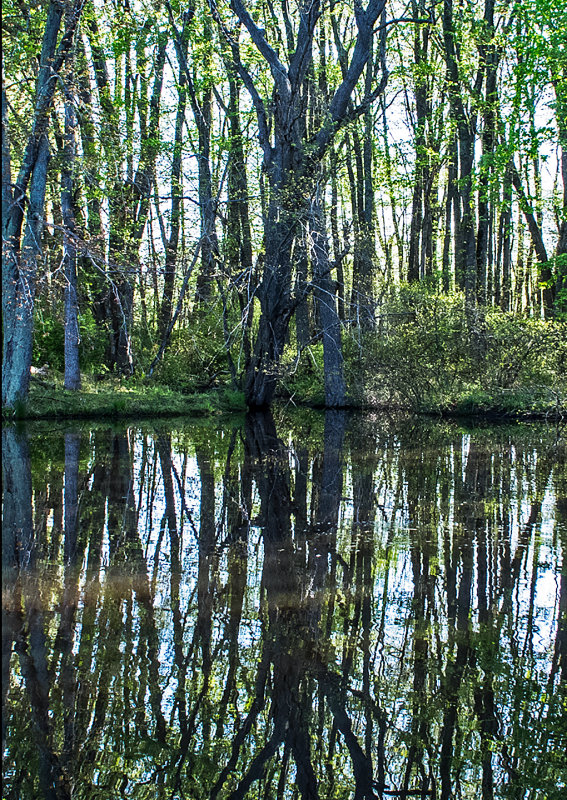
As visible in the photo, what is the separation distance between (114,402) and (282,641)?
14.4 metres

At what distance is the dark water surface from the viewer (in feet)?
9.84

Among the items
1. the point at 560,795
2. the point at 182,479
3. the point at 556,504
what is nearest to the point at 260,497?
the point at 182,479

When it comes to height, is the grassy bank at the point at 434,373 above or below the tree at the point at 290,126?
below

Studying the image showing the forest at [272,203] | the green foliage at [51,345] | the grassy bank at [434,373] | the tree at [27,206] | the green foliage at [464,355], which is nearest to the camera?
the tree at [27,206]

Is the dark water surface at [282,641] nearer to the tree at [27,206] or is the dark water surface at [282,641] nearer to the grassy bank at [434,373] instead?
the tree at [27,206]

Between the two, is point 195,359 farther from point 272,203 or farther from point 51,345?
point 272,203

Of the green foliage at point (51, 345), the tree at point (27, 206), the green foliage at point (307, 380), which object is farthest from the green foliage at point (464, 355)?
the green foliage at point (51, 345)

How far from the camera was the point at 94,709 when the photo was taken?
11.0ft

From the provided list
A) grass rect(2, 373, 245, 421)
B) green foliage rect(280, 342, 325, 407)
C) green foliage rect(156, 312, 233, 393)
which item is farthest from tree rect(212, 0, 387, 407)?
green foliage rect(156, 312, 233, 393)

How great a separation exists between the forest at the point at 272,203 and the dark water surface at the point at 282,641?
805 centimetres

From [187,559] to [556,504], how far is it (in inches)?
167

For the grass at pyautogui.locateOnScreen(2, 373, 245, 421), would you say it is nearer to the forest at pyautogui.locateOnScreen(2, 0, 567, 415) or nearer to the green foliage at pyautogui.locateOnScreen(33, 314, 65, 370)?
the forest at pyautogui.locateOnScreen(2, 0, 567, 415)

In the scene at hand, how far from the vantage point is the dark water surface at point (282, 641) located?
3.00 metres

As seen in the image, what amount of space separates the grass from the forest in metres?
0.22
